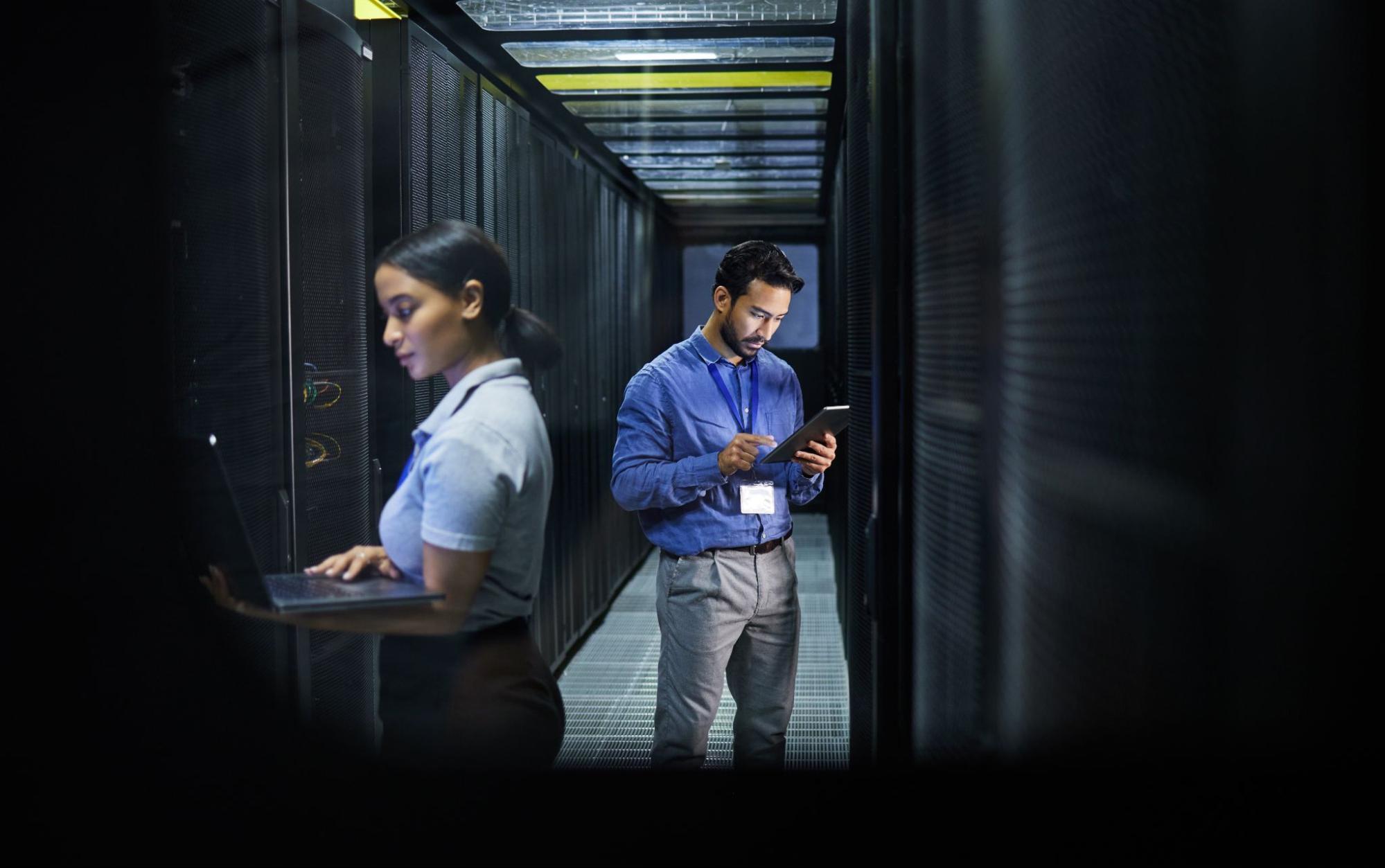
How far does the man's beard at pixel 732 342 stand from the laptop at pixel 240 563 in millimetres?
702

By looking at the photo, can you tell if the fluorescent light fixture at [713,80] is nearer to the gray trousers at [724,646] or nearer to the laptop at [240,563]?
the gray trousers at [724,646]

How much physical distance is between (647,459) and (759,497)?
0.75ft

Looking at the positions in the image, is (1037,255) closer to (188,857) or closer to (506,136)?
(506,136)

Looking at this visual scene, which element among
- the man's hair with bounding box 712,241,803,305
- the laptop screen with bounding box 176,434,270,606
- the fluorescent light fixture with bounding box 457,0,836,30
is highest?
the fluorescent light fixture with bounding box 457,0,836,30

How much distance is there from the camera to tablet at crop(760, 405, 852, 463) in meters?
1.82

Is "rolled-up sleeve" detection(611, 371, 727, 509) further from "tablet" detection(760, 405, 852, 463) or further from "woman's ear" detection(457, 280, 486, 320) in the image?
"woman's ear" detection(457, 280, 486, 320)

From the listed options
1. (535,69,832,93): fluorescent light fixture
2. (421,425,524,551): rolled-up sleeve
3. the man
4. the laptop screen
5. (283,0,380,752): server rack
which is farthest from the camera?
(535,69,832,93): fluorescent light fixture

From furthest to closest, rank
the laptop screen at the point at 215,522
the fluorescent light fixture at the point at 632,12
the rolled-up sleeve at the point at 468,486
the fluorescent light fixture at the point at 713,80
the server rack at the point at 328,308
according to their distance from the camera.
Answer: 1. the fluorescent light fixture at the point at 713,80
2. the fluorescent light fixture at the point at 632,12
3. the server rack at the point at 328,308
4. the laptop screen at the point at 215,522
5. the rolled-up sleeve at the point at 468,486

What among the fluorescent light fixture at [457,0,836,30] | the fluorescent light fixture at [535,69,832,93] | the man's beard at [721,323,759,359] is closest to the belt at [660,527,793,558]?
the man's beard at [721,323,759,359]

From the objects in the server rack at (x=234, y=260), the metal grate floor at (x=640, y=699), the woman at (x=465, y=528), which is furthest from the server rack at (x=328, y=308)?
the metal grate floor at (x=640, y=699)

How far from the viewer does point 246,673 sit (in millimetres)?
1794

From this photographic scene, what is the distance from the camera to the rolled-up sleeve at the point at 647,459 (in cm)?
192

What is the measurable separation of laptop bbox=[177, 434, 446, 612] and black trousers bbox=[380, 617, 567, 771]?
0.08 metres

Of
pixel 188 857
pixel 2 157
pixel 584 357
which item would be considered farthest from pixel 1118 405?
pixel 2 157
